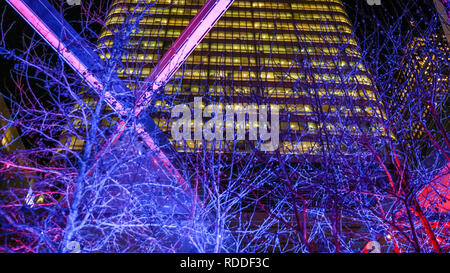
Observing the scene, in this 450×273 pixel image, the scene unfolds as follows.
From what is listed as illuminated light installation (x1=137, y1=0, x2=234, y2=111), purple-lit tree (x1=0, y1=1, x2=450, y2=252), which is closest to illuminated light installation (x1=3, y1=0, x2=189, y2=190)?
purple-lit tree (x1=0, y1=1, x2=450, y2=252)

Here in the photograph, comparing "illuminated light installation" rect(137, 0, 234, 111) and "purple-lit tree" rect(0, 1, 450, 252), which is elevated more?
"illuminated light installation" rect(137, 0, 234, 111)

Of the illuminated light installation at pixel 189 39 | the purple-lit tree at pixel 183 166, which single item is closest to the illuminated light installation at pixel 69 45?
the purple-lit tree at pixel 183 166

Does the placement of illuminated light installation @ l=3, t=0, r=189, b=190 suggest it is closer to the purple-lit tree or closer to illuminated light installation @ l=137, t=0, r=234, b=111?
the purple-lit tree

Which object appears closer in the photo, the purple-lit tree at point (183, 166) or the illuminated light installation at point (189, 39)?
the purple-lit tree at point (183, 166)

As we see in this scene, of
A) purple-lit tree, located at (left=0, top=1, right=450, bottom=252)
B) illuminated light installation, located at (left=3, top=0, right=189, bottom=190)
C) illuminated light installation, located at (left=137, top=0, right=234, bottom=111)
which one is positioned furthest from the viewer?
illuminated light installation, located at (left=137, top=0, right=234, bottom=111)

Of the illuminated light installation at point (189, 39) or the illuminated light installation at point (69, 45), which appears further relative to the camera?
the illuminated light installation at point (189, 39)

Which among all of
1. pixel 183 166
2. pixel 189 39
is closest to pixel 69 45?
pixel 189 39

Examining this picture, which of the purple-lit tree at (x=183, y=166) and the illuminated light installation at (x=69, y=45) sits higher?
the illuminated light installation at (x=69, y=45)

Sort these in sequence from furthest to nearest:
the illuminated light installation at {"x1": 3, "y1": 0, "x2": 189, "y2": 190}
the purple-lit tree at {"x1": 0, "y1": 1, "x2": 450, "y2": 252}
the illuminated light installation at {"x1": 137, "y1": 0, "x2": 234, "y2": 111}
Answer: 1. the illuminated light installation at {"x1": 137, "y1": 0, "x2": 234, "y2": 111}
2. the illuminated light installation at {"x1": 3, "y1": 0, "x2": 189, "y2": 190}
3. the purple-lit tree at {"x1": 0, "y1": 1, "x2": 450, "y2": 252}

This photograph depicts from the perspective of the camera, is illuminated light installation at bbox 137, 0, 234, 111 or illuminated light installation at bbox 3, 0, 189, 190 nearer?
illuminated light installation at bbox 3, 0, 189, 190

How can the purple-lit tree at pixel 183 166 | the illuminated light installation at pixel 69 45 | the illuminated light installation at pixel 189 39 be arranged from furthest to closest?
the illuminated light installation at pixel 189 39
the illuminated light installation at pixel 69 45
the purple-lit tree at pixel 183 166

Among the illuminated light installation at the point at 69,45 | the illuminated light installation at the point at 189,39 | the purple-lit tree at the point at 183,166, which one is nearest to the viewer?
the purple-lit tree at the point at 183,166

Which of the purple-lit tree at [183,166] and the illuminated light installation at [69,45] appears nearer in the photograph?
the purple-lit tree at [183,166]

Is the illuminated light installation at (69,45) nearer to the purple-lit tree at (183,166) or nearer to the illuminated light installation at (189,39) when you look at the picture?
the purple-lit tree at (183,166)
